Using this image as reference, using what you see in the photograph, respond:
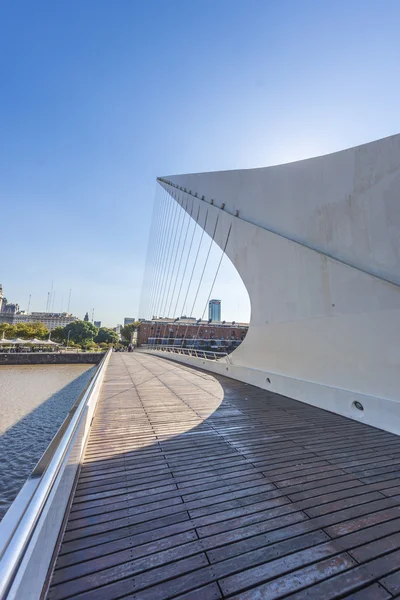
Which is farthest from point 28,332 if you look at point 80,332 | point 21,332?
point 80,332

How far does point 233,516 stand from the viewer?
206 centimetres

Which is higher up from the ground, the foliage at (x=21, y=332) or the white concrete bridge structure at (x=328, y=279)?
the white concrete bridge structure at (x=328, y=279)

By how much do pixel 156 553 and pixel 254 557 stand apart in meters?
0.59

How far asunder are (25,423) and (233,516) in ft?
35.3

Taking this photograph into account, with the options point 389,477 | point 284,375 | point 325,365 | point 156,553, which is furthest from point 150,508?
point 284,375

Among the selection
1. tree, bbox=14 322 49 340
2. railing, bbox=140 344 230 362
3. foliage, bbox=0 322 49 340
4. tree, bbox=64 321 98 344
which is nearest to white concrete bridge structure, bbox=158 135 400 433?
railing, bbox=140 344 230 362

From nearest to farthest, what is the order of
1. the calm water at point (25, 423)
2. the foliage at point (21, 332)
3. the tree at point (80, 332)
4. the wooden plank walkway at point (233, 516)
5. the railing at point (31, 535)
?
the railing at point (31, 535) → the wooden plank walkway at point (233, 516) → the calm water at point (25, 423) → the foliage at point (21, 332) → the tree at point (80, 332)

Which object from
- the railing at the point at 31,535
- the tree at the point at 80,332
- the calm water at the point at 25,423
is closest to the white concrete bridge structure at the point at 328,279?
Answer: the railing at the point at 31,535

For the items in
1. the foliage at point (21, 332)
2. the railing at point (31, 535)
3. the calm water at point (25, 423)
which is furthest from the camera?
the foliage at point (21, 332)

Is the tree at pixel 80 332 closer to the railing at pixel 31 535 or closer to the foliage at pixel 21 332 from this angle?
the foliage at pixel 21 332

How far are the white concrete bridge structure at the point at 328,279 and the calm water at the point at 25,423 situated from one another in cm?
589

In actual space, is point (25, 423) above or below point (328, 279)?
below

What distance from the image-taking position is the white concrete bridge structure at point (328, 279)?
4441 mm

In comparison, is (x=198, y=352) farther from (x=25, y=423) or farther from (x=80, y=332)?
(x=80, y=332)
